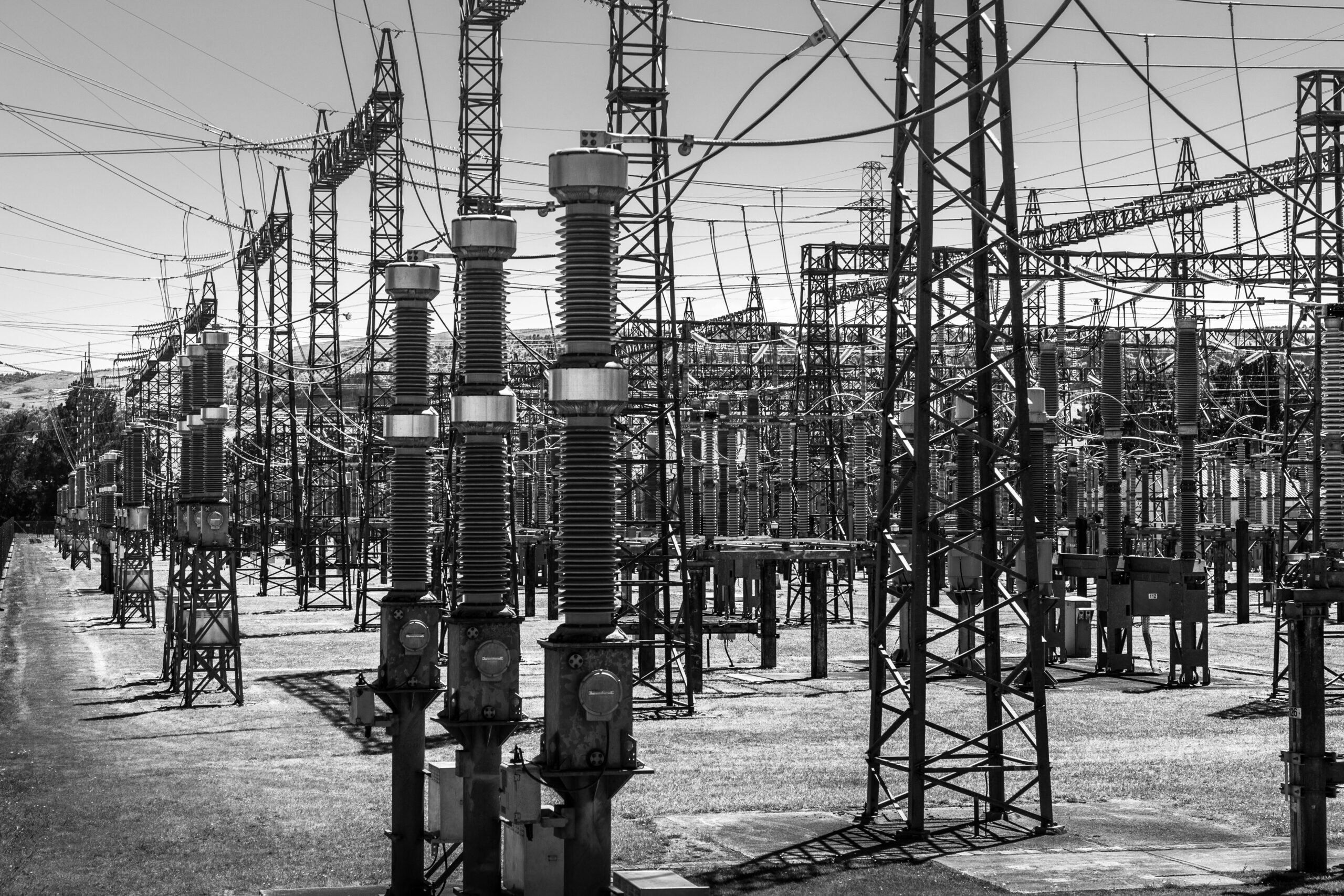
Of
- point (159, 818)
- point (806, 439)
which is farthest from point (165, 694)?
point (806, 439)

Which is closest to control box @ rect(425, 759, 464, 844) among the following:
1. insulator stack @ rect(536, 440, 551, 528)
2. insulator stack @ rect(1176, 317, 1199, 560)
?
insulator stack @ rect(1176, 317, 1199, 560)

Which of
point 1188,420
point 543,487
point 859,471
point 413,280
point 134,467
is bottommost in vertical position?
point 543,487

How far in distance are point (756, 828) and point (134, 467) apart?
95.5 feet

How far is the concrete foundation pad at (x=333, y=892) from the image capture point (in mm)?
10438

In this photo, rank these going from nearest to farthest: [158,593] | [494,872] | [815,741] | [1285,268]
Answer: [494,872], [815,741], [1285,268], [158,593]

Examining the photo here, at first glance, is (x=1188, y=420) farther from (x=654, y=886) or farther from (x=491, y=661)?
(x=654, y=886)

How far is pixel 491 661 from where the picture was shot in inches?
367

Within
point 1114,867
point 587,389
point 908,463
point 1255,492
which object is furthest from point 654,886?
point 1255,492

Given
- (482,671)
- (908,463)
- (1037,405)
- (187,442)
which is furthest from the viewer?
(187,442)

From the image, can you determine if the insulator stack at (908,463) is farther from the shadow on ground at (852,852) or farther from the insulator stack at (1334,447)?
the insulator stack at (1334,447)

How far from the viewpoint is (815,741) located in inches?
711

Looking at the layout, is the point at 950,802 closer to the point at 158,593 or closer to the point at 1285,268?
the point at 1285,268

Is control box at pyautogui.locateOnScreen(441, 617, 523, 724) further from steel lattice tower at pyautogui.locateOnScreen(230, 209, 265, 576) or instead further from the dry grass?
steel lattice tower at pyautogui.locateOnScreen(230, 209, 265, 576)

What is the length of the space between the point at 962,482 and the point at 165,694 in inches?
514
